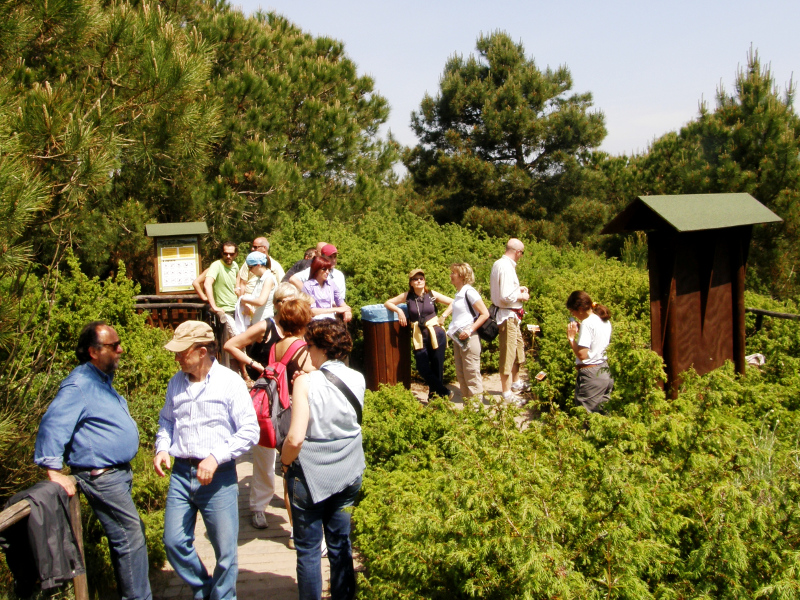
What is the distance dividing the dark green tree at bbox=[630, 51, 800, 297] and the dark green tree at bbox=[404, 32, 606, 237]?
312 inches

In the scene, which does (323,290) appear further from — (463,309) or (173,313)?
(173,313)

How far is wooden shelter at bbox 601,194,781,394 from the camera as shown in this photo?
5.29 m

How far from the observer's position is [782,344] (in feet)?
19.8

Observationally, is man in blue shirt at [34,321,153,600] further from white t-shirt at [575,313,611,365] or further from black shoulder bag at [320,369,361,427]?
white t-shirt at [575,313,611,365]

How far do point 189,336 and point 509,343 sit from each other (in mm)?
4155

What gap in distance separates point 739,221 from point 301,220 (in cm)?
830

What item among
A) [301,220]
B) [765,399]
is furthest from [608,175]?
[765,399]

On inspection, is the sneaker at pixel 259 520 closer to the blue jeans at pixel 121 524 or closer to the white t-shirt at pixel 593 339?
the blue jeans at pixel 121 524

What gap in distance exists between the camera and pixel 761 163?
11852 millimetres

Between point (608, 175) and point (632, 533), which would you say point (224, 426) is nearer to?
Result: point (632, 533)

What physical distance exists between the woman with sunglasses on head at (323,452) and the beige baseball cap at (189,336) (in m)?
0.52

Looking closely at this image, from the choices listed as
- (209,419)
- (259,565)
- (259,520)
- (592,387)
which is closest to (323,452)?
(209,419)

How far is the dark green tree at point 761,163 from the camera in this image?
11500 mm

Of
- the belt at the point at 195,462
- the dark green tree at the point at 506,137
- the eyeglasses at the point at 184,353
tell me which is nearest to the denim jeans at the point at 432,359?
the belt at the point at 195,462
